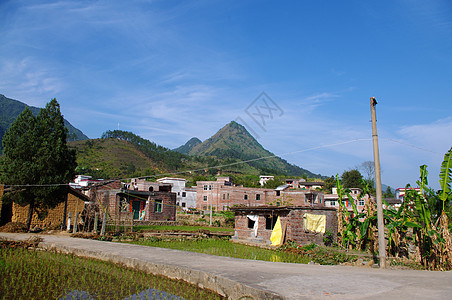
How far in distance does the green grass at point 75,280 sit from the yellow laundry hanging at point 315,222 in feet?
38.0

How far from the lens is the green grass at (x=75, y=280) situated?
7547 millimetres

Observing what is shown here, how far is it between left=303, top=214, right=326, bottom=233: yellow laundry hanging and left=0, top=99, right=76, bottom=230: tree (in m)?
15.7

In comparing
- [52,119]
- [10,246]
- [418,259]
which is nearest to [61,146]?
[52,119]

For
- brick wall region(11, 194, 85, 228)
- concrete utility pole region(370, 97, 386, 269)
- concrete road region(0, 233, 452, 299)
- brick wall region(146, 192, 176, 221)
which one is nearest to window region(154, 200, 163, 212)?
brick wall region(146, 192, 176, 221)

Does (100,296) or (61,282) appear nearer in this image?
(100,296)

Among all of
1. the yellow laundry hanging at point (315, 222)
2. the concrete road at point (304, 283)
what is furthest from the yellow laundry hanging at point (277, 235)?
the concrete road at point (304, 283)

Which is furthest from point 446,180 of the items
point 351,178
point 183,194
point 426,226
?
point 351,178

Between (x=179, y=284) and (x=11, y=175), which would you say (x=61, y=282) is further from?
(x=11, y=175)

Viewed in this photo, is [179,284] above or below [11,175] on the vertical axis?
below

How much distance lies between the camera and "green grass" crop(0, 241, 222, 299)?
24.8ft

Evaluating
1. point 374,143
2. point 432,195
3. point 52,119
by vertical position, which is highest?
point 52,119

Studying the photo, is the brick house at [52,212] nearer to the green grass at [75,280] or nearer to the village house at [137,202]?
the village house at [137,202]

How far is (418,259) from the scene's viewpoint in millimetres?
12172

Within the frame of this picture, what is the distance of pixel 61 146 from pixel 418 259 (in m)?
21.1
